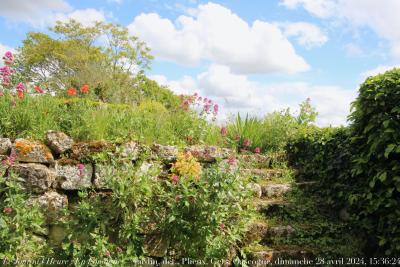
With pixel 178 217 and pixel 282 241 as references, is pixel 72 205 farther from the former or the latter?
pixel 282 241

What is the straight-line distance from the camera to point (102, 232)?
453 cm

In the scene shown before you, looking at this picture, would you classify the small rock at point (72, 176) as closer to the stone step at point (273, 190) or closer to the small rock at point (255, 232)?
the small rock at point (255, 232)

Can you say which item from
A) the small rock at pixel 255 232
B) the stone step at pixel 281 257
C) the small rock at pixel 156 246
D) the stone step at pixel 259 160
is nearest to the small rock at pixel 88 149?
the small rock at pixel 156 246

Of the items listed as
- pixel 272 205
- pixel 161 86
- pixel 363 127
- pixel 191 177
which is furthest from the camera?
pixel 161 86

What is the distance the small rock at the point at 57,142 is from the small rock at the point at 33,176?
1.33ft

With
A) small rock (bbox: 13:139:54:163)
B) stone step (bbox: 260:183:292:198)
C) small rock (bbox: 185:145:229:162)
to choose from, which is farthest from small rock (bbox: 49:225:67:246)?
stone step (bbox: 260:183:292:198)

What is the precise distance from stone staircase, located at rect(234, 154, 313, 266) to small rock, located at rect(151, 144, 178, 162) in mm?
927

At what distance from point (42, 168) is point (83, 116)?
107 centimetres

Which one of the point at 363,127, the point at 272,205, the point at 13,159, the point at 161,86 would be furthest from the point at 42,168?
the point at 161,86

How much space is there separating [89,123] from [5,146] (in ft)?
3.68

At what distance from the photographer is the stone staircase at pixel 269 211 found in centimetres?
502

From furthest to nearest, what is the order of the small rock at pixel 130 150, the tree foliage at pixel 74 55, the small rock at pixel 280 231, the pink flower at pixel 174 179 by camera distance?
1. the tree foliage at pixel 74 55
2. the small rock at pixel 280 231
3. the small rock at pixel 130 150
4. the pink flower at pixel 174 179

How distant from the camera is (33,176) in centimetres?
468

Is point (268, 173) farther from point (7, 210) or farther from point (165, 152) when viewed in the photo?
point (7, 210)
